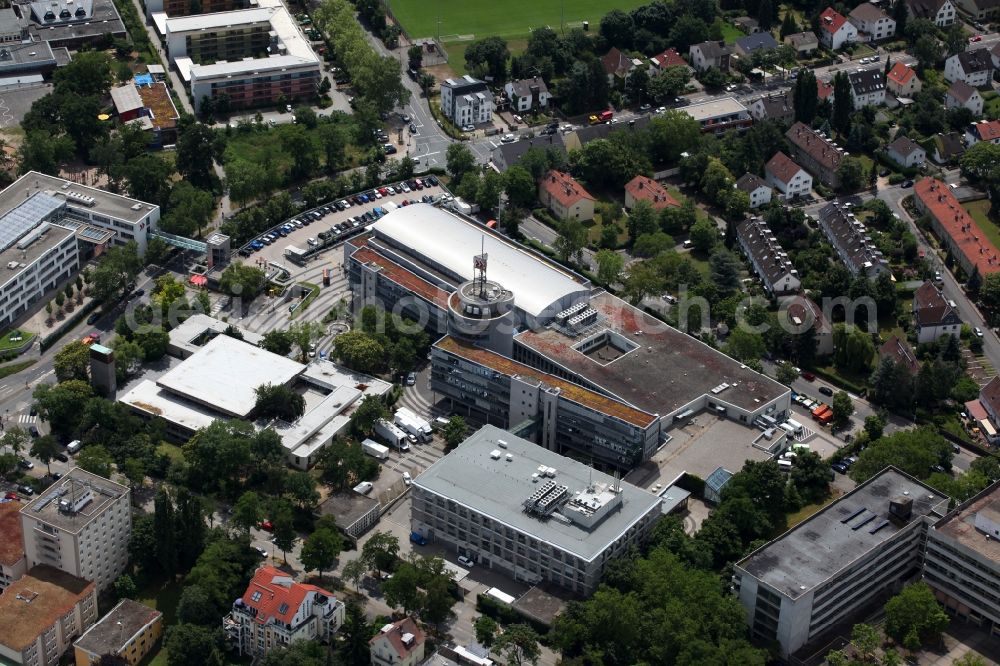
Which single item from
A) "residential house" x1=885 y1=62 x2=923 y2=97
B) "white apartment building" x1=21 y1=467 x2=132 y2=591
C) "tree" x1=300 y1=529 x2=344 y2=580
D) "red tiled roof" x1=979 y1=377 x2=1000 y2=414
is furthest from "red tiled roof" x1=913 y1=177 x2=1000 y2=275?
"white apartment building" x1=21 y1=467 x2=132 y2=591

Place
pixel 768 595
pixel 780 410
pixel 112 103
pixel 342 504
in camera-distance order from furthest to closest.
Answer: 1. pixel 112 103
2. pixel 780 410
3. pixel 342 504
4. pixel 768 595

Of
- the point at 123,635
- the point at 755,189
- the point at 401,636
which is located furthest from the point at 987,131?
the point at 123,635

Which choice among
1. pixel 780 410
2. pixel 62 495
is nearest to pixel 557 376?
pixel 780 410

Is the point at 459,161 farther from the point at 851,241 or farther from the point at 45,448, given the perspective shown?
the point at 45,448

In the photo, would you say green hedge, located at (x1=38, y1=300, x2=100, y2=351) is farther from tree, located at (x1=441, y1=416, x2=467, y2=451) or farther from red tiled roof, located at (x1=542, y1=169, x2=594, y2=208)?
red tiled roof, located at (x1=542, y1=169, x2=594, y2=208)

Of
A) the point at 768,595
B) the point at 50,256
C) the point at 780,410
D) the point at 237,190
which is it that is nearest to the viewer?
the point at 768,595

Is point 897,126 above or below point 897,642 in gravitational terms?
above

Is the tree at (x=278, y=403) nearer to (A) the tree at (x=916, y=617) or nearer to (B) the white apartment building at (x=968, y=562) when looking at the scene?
(A) the tree at (x=916, y=617)

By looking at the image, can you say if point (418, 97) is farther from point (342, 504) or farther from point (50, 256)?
point (342, 504)
